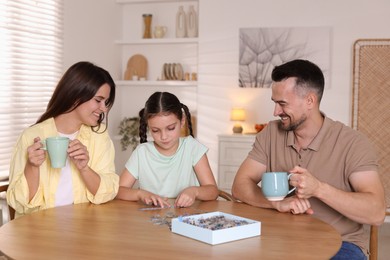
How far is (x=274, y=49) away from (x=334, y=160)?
3.62 m

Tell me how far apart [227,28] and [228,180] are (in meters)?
1.64

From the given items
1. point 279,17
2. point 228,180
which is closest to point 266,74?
point 279,17

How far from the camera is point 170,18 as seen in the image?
6344 millimetres

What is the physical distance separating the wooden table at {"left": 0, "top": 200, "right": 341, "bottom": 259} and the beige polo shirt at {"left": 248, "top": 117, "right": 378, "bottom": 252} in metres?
0.28

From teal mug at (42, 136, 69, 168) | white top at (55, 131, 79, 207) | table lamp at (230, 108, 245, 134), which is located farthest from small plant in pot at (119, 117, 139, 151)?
teal mug at (42, 136, 69, 168)

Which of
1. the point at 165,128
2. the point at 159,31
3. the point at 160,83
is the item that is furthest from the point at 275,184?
the point at 159,31

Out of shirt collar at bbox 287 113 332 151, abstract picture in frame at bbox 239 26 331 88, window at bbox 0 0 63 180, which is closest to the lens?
shirt collar at bbox 287 113 332 151

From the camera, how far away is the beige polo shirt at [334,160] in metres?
2.20

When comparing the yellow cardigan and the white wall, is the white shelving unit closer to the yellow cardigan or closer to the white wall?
the white wall

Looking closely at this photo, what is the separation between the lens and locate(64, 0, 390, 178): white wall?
215 inches

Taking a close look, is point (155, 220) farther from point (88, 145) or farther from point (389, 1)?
point (389, 1)

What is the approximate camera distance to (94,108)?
2367 mm

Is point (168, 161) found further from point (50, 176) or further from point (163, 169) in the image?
point (50, 176)

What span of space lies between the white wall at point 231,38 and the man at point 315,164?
333cm
